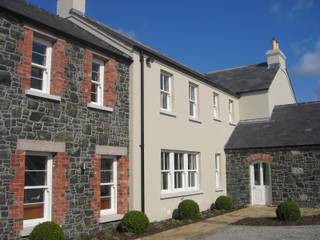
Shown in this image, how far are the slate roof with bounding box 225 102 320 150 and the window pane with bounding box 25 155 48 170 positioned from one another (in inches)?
517

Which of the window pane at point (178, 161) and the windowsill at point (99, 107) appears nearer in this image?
the windowsill at point (99, 107)

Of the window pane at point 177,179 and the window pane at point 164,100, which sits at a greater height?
the window pane at point 164,100

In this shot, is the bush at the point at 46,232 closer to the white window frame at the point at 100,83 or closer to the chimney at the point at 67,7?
the white window frame at the point at 100,83

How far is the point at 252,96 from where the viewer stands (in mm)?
24812

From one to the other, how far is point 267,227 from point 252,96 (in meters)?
11.7

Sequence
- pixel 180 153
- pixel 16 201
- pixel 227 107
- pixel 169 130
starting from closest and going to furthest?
pixel 16 201 < pixel 169 130 < pixel 180 153 < pixel 227 107

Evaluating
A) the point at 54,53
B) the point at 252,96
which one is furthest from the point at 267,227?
the point at 252,96

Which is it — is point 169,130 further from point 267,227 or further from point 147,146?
point 267,227

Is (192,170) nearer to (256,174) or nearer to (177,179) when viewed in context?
(177,179)

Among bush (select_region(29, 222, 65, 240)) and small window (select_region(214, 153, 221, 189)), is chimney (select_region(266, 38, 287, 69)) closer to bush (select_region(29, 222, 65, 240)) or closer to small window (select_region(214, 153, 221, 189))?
small window (select_region(214, 153, 221, 189))

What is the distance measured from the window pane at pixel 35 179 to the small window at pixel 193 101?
30.9ft

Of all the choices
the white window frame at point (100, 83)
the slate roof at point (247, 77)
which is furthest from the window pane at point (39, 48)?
the slate roof at point (247, 77)

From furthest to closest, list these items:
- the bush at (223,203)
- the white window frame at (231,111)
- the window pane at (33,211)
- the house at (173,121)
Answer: the white window frame at (231,111)
the bush at (223,203)
the house at (173,121)
the window pane at (33,211)

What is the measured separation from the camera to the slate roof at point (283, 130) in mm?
21125
